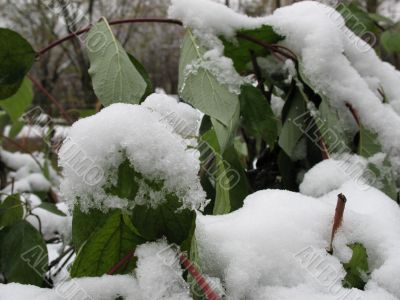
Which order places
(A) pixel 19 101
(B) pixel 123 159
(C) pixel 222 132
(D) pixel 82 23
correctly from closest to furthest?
(B) pixel 123 159 → (C) pixel 222 132 → (D) pixel 82 23 → (A) pixel 19 101

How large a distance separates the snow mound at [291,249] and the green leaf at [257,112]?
0.23 meters

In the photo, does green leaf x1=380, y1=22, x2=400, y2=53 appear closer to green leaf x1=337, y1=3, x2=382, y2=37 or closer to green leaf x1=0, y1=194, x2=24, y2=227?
green leaf x1=337, y1=3, x2=382, y2=37

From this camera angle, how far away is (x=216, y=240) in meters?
0.45

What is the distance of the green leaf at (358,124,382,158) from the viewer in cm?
75

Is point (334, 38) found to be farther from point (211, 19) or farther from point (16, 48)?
point (16, 48)

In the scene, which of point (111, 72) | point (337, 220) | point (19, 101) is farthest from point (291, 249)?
point (19, 101)

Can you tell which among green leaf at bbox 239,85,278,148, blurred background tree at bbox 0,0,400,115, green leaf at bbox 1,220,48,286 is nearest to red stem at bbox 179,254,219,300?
green leaf at bbox 239,85,278,148

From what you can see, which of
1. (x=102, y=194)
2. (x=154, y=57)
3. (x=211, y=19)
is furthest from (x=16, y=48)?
(x=154, y=57)

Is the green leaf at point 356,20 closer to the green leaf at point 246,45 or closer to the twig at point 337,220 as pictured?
the green leaf at point 246,45

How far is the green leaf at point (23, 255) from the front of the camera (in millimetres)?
815

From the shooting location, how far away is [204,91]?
604mm

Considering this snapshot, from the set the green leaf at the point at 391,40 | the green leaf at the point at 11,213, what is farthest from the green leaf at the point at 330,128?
the green leaf at the point at 391,40

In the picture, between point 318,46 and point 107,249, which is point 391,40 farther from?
point 107,249

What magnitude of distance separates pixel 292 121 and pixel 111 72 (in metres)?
0.33
